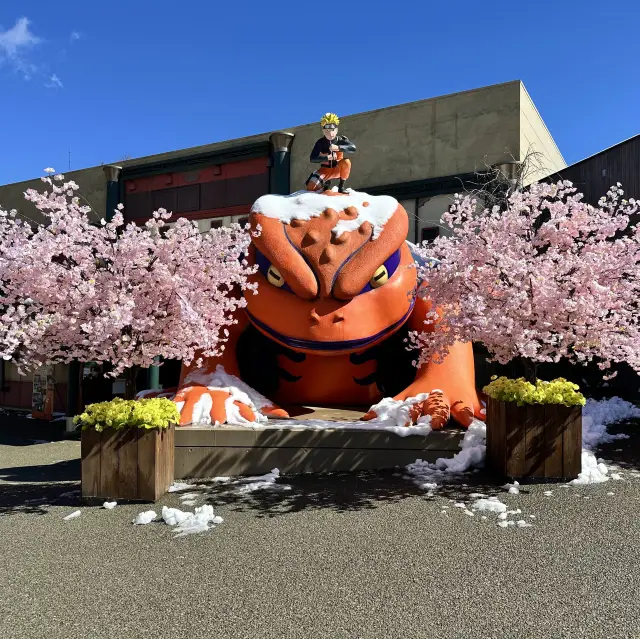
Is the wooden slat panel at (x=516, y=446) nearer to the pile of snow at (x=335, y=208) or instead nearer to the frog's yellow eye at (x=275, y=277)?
the pile of snow at (x=335, y=208)

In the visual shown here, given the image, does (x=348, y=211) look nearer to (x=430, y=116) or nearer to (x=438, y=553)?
(x=438, y=553)

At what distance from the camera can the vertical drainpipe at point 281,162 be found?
42.9 feet

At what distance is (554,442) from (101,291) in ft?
13.9

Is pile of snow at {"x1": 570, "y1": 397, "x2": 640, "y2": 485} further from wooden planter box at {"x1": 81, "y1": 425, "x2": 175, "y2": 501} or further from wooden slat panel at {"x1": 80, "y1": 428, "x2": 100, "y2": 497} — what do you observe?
wooden slat panel at {"x1": 80, "y1": 428, "x2": 100, "y2": 497}

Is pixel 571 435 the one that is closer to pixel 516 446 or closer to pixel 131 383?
pixel 516 446

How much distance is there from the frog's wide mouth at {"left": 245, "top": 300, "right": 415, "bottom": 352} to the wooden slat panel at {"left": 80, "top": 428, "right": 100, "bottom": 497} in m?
2.14

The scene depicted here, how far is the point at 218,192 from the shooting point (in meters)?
14.0

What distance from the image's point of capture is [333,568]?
127 inches

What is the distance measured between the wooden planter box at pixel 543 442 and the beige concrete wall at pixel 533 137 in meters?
7.38

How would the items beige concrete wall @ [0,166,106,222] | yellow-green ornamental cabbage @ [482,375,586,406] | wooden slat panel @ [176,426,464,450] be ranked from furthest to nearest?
beige concrete wall @ [0,166,106,222]
wooden slat panel @ [176,426,464,450]
yellow-green ornamental cabbage @ [482,375,586,406]

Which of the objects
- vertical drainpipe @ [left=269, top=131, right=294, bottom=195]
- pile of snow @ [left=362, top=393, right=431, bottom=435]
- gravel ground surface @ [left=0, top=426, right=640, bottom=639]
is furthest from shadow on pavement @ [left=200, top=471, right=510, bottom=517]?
vertical drainpipe @ [left=269, top=131, right=294, bottom=195]

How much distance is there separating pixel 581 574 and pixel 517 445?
189 cm

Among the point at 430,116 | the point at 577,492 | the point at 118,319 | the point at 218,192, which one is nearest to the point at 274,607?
the point at 118,319

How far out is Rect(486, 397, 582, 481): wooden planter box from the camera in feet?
16.0
